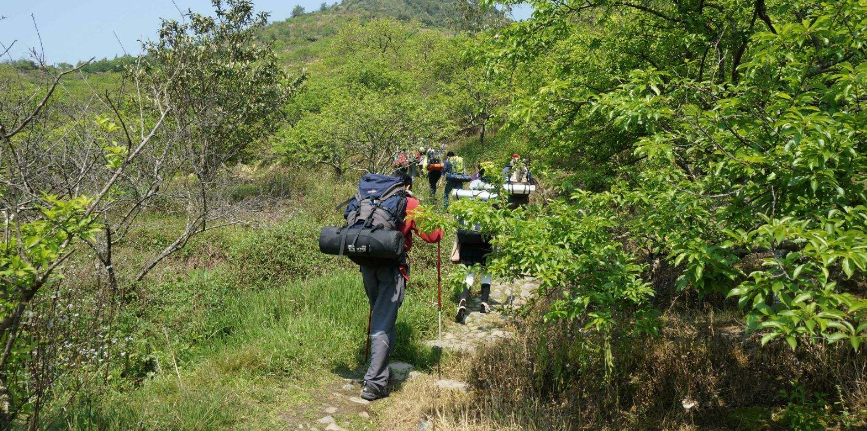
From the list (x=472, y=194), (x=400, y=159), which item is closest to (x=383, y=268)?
(x=472, y=194)

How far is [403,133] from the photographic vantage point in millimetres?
16109

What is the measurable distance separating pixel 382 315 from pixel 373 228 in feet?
2.85

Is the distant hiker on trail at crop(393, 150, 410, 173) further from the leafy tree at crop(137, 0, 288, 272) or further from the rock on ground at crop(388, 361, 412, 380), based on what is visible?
the rock on ground at crop(388, 361, 412, 380)

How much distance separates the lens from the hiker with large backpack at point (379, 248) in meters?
4.73

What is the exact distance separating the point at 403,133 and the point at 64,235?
13.2 meters

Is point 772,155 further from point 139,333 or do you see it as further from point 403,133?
point 403,133

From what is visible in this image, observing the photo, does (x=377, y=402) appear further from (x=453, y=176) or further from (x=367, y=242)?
(x=453, y=176)

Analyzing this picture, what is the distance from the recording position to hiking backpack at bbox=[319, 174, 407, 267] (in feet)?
15.4

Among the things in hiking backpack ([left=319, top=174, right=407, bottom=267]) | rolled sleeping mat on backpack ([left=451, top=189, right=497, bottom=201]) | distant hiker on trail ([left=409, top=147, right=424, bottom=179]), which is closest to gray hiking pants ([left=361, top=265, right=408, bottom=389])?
hiking backpack ([left=319, top=174, right=407, bottom=267])

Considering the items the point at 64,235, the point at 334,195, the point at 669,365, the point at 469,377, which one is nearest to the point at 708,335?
the point at 669,365

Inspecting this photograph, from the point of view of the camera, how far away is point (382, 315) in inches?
200

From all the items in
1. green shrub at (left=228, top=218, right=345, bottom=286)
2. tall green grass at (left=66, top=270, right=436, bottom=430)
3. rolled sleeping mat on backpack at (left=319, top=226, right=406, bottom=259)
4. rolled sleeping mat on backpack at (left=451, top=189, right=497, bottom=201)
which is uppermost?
rolled sleeping mat on backpack at (left=451, top=189, right=497, bottom=201)

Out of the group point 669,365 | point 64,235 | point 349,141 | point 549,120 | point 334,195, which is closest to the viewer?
point 64,235

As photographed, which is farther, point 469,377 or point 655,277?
point 655,277
